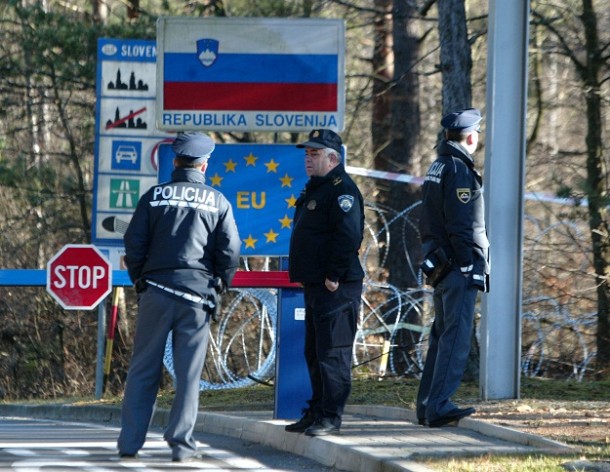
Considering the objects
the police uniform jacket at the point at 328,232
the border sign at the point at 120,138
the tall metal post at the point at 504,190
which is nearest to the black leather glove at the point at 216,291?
the police uniform jacket at the point at 328,232

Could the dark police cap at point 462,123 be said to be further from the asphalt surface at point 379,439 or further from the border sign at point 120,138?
the border sign at point 120,138

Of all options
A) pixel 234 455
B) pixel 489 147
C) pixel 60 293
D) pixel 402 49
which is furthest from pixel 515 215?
pixel 402 49

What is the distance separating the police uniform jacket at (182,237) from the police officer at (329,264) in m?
0.63

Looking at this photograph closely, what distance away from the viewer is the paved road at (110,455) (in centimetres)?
770

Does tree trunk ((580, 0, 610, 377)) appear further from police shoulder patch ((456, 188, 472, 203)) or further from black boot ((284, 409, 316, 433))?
black boot ((284, 409, 316, 433))

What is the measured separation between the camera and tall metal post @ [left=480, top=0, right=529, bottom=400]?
1017 cm

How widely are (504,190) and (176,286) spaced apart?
3349mm

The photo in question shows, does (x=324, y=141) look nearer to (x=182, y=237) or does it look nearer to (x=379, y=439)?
(x=182, y=237)

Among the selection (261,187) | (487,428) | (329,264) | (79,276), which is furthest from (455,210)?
(79,276)

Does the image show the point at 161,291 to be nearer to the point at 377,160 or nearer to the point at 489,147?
the point at 489,147

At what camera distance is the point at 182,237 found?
792cm

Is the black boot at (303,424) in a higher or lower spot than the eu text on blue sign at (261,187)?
lower

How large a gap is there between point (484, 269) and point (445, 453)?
1.66 m

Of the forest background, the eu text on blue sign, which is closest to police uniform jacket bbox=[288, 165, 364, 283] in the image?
the eu text on blue sign
